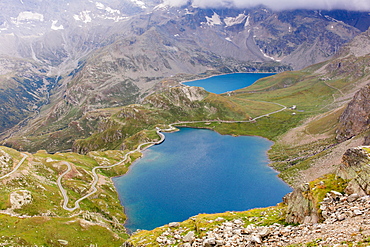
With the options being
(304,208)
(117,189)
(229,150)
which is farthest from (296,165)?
(304,208)

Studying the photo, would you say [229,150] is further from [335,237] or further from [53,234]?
[335,237]

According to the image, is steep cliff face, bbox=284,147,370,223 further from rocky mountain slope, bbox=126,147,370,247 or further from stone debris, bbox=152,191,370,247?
stone debris, bbox=152,191,370,247

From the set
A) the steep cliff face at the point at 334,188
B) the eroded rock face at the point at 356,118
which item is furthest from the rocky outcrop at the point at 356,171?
the eroded rock face at the point at 356,118

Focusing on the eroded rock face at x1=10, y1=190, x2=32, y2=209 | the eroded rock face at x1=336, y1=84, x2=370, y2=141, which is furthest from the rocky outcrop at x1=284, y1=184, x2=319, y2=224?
the eroded rock face at x1=336, y1=84, x2=370, y2=141

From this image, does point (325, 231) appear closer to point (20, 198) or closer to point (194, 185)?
point (20, 198)

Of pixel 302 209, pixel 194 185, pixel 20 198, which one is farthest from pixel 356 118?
pixel 20 198
